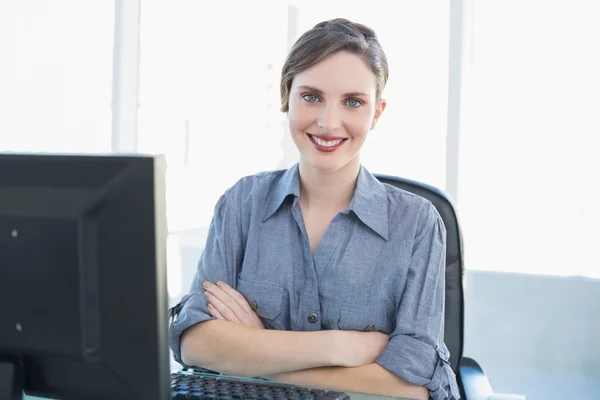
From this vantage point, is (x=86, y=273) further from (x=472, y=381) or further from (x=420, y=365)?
(x=472, y=381)

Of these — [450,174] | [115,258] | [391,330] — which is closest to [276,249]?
[391,330]

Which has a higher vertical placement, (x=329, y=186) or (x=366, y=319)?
(x=329, y=186)

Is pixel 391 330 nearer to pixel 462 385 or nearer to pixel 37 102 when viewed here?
pixel 462 385

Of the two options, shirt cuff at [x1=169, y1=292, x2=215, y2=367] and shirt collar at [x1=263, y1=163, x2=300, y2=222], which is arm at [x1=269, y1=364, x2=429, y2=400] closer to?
shirt cuff at [x1=169, y1=292, x2=215, y2=367]

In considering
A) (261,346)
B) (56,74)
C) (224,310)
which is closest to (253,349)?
(261,346)

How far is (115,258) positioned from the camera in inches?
38.0

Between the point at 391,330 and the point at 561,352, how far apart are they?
5.56 ft

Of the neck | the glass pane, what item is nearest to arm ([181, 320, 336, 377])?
the neck

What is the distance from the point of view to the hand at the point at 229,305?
175cm

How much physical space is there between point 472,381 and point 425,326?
0.75 ft

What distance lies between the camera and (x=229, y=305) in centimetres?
176

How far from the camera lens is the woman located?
5.35ft

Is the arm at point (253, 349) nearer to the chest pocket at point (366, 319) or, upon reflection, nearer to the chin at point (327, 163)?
the chest pocket at point (366, 319)

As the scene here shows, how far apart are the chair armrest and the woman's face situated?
1.97 ft
